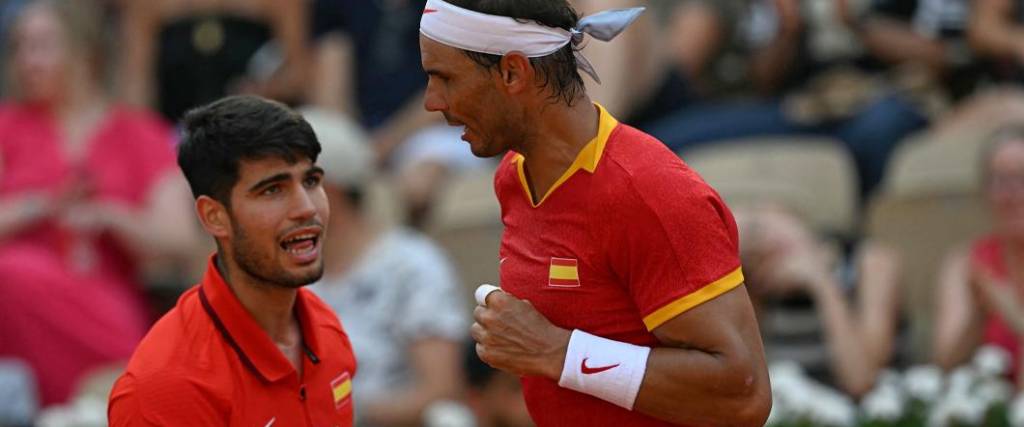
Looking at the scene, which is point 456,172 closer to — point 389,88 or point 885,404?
point 389,88

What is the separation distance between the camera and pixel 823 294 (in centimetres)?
656

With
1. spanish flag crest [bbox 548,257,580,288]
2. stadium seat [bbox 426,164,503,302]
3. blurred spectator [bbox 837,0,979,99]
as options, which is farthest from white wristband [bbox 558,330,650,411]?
blurred spectator [bbox 837,0,979,99]

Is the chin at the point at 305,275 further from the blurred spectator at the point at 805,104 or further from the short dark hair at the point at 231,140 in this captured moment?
the blurred spectator at the point at 805,104

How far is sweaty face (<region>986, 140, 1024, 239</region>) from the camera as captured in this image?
638cm

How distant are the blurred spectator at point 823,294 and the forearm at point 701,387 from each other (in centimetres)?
311

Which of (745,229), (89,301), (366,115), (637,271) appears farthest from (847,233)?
(637,271)

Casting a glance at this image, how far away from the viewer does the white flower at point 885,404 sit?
583 cm

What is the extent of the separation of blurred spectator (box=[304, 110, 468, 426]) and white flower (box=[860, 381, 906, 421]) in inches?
62.5

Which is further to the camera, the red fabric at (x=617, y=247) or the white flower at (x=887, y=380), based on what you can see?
the white flower at (x=887, y=380)

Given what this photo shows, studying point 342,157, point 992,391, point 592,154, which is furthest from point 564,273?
point 342,157

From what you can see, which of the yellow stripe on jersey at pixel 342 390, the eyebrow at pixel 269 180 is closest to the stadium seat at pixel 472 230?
the yellow stripe on jersey at pixel 342 390

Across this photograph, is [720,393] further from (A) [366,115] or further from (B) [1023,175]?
(A) [366,115]

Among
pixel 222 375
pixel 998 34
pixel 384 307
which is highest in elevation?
pixel 222 375

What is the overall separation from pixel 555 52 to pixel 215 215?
840mm
